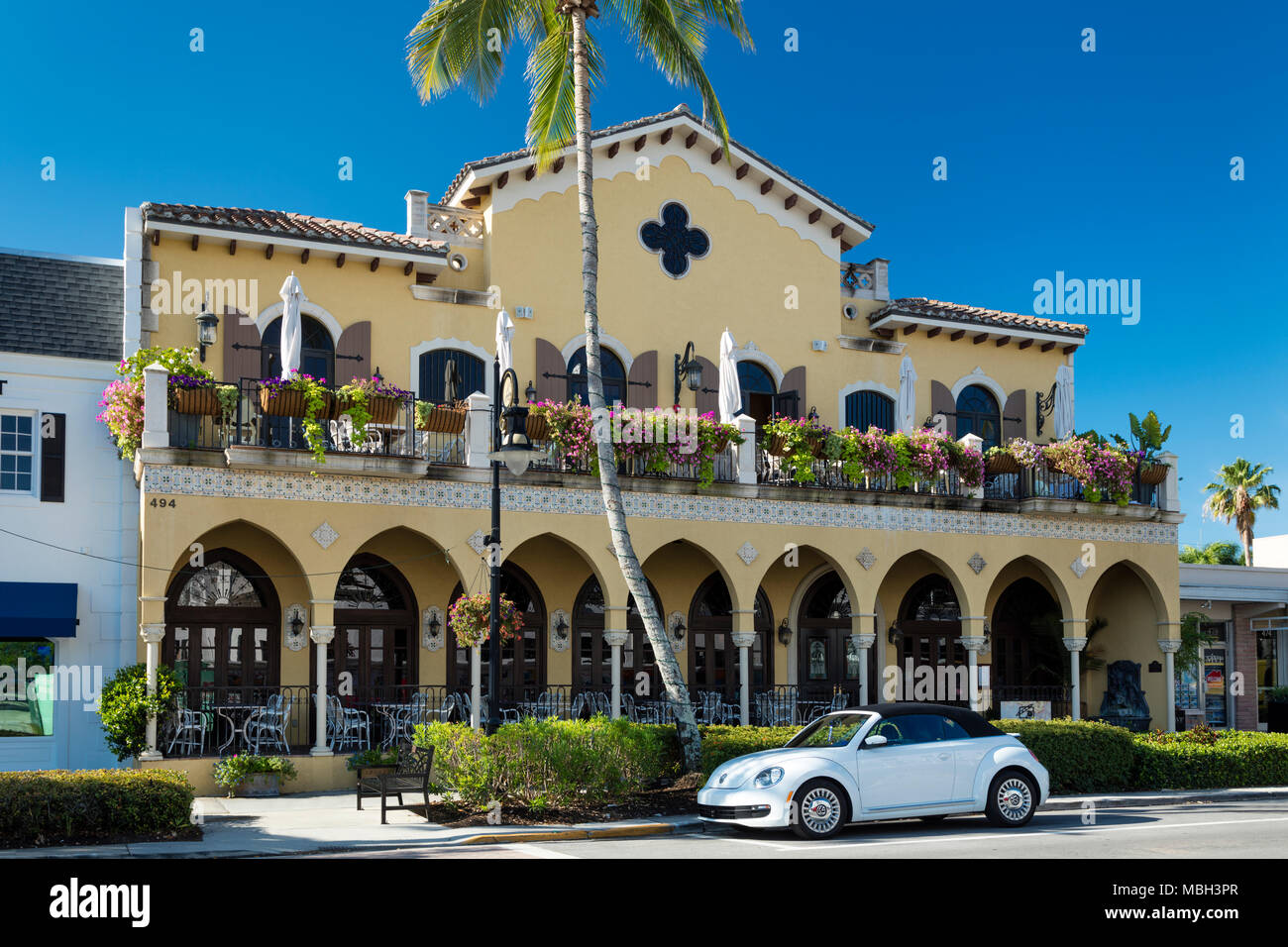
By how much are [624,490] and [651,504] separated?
55 cm

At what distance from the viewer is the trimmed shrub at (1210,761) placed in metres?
19.5

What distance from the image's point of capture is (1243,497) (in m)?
53.3

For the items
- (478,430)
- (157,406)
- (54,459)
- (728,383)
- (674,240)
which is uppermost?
(674,240)

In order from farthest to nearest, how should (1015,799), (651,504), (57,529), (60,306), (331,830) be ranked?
1. (651,504)
2. (60,306)
3. (57,529)
4. (1015,799)
5. (331,830)

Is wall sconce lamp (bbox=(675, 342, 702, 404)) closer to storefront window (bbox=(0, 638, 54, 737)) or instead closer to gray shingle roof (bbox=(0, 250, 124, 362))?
gray shingle roof (bbox=(0, 250, 124, 362))

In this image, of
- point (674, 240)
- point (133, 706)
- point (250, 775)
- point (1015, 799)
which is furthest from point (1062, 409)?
point (133, 706)

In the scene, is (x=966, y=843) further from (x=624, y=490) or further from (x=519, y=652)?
(x=519, y=652)

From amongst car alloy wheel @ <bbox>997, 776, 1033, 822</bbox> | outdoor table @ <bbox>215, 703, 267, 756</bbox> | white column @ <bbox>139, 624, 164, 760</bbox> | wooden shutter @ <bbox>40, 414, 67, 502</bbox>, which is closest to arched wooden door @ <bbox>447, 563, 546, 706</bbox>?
outdoor table @ <bbox>215, 703, 267, 756</bbox>

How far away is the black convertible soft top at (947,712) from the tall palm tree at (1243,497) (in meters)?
42.5

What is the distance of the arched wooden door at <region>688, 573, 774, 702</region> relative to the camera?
83.2ft

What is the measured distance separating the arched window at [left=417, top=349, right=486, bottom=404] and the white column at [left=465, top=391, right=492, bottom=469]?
7.01 feet

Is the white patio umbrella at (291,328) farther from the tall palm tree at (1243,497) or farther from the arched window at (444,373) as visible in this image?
the tall palm tree at (1243,497)

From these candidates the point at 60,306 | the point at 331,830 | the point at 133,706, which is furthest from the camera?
the point at 60,306
